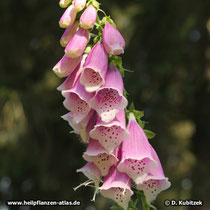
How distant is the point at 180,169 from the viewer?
6.07 m

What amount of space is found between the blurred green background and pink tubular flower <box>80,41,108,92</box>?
13.6ft

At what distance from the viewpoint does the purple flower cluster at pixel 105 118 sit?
1.23 meters

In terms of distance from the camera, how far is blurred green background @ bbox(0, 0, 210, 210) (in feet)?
19.1

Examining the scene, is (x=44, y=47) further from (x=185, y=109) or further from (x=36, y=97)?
(x=185, y=109)

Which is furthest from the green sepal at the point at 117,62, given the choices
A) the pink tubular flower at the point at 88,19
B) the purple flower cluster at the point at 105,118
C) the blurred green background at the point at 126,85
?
the blurred green background at the point at 126,85

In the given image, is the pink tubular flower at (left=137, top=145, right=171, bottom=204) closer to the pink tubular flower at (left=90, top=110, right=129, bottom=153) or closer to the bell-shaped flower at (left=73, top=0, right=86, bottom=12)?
the pink tubular flower at (left=90, top=110, right=129, bottom=153)

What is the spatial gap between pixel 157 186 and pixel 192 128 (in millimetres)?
5679

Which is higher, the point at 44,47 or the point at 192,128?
the point at 44,47

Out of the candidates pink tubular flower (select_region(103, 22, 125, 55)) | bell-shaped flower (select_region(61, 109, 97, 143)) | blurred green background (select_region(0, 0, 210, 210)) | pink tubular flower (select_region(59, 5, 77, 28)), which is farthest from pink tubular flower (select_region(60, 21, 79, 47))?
blurred green background (select_region(0, 0, 210, 210))

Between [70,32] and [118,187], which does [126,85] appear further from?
[118,187]

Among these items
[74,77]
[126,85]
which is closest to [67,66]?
[74,77]

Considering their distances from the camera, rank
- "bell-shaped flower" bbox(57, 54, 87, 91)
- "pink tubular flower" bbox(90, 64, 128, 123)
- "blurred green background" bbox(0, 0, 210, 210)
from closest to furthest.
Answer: "pink tubular flower" bbox(90, 64, 128, 123) < "bell-shaped flower" bbox(57, 54, 87, 91) < "blurred green background" bbox(0, 0, 210, 210)

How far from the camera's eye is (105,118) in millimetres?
1206

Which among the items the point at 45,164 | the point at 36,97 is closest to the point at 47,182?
the point at 45,164
